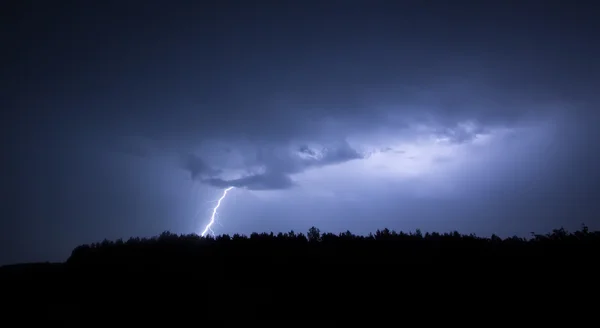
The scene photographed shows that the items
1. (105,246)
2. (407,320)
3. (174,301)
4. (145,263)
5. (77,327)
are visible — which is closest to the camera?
(407,320)

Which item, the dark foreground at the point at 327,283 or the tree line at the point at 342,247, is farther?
the tree line at the point at 342,247

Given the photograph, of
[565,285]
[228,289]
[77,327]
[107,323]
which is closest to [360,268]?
[228,289]

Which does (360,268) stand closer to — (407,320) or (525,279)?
(407,320)

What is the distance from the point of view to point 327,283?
991 cm

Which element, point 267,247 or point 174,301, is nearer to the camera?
point 174,301

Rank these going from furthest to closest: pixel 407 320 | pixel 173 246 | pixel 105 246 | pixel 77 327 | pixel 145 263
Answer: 1. pixel 105 246
2. pixel 173 246
3. pixel 145 263
4. pixel 77 327
5. pixel 407 320

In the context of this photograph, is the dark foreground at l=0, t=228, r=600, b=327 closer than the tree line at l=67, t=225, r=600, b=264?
Yes

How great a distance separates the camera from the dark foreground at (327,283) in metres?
8.72

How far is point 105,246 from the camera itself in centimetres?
1450

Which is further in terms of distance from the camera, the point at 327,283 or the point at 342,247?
the point at 342,247

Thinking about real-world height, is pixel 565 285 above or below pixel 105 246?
below

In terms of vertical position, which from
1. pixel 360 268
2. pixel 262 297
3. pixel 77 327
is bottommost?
pixel 77 327

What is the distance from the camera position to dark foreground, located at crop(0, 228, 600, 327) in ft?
28.6

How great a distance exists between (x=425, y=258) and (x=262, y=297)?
18.2 feet
